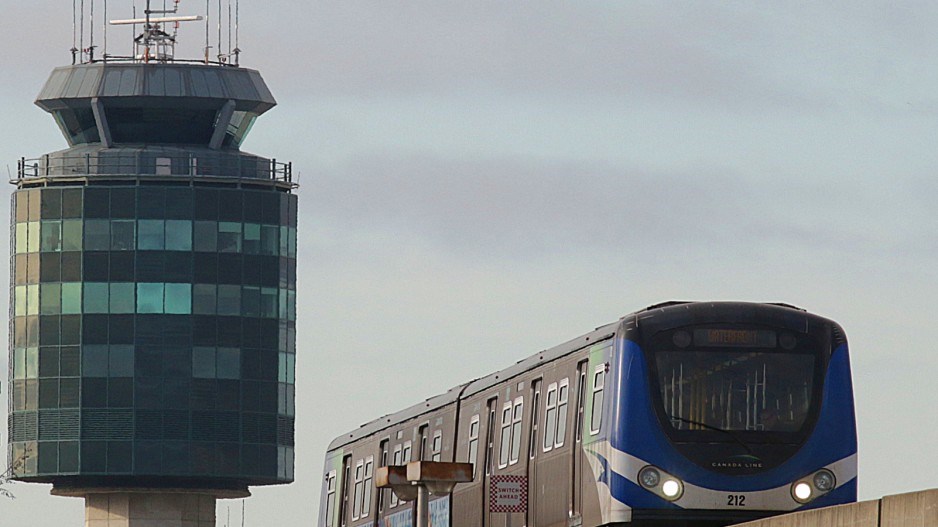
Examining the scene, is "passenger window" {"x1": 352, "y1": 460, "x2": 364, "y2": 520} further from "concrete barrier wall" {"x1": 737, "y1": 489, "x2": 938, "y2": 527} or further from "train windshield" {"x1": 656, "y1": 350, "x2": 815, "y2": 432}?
"concrete barrier wall" {"x1": 737, "y1": 489, "x2": 938, "y2": 527}

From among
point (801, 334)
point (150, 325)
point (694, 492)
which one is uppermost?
point (150, 325)

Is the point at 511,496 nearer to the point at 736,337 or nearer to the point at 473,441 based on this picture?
the point at 473,441

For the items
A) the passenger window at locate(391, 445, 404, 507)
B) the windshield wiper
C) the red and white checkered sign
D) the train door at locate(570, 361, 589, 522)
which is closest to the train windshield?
the windshield wiper

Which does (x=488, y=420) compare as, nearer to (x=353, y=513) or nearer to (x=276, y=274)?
(x=353, y=513)

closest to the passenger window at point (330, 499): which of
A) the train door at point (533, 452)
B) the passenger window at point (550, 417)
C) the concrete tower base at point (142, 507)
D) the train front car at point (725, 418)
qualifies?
the train door at point (533, 452)

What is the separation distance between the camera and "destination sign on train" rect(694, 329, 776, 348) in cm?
3034

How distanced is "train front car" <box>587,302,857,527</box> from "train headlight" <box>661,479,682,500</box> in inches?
0.5

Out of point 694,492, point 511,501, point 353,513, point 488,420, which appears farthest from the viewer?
point 353,513

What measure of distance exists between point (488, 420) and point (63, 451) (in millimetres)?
99340

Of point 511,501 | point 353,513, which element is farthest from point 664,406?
point 353,513

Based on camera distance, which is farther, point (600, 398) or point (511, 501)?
point (511, 501)

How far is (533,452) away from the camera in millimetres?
33688

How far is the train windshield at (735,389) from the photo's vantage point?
98.9 ft

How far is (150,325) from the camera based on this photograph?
13412 centimetres
